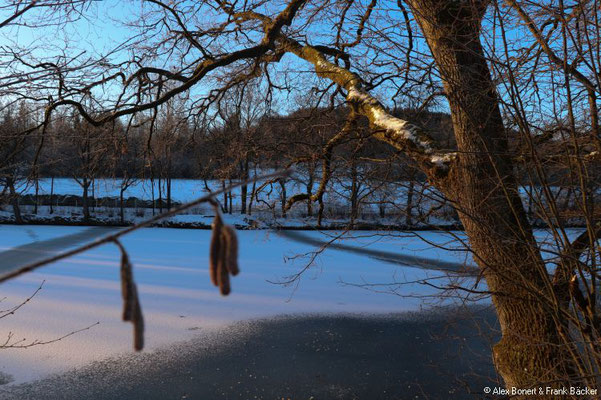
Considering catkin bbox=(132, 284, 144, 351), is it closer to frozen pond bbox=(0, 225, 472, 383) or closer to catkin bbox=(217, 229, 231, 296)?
catkin bbox=(217, 229, 231, 296)

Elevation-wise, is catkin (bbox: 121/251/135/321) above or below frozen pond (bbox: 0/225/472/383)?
above

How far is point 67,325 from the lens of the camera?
9070mm

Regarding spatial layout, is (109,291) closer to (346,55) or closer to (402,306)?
(402,306)

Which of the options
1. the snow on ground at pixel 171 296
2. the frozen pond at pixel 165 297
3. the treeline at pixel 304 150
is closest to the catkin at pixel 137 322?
the treeline at pixel 304 150

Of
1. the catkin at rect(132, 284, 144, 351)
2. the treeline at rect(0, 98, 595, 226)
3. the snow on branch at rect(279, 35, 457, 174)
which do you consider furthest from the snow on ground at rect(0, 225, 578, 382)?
the catkin at rect(132, 284, 144, 351)

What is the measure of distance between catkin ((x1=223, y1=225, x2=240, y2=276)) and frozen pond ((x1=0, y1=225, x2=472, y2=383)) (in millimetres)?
4476

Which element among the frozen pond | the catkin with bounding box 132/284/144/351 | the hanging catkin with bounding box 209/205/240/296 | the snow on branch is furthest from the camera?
the frozen pond

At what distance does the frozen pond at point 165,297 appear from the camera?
26.7ft

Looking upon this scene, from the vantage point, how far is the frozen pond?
8.14 m

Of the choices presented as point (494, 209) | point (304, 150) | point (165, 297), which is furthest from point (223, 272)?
point (165, 297)

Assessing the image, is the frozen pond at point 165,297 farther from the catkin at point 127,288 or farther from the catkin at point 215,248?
the catkin at point 127,288

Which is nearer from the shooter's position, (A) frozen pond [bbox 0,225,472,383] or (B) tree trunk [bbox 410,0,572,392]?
(B) tree trunk [bbox 410,0,572,392]

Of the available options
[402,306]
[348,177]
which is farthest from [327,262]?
[348,177]

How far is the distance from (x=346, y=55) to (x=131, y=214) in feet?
78.9
